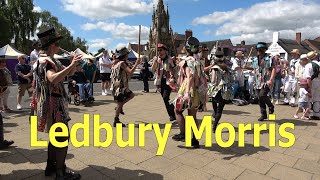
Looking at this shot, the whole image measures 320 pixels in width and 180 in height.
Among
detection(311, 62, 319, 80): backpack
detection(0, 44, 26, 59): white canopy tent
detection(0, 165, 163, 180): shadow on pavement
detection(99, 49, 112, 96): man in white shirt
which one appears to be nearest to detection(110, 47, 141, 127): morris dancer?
detection(0, 165, 163, 180): shadow on pavement

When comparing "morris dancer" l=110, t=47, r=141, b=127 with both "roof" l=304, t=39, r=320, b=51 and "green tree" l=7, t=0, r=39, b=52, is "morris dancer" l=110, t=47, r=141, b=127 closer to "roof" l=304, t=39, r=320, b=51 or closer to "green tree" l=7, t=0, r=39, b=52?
"green tree" l=7, t=0, r=39, b=52

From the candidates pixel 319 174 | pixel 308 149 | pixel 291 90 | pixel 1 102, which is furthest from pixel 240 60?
pixel 1 102

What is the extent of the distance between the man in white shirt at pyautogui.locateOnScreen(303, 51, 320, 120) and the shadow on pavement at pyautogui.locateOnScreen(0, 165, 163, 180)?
5622 millimetres

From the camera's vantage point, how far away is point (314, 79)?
781 centimetres

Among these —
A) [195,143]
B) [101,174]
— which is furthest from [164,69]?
[101,174]

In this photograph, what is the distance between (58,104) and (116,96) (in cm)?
293

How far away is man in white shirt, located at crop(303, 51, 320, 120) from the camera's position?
292 inches

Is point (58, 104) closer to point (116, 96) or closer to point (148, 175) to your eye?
point (148, 175)

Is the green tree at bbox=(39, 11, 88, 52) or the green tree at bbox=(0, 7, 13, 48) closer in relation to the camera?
the green tree at bbox=(0, 7, 13, 48)

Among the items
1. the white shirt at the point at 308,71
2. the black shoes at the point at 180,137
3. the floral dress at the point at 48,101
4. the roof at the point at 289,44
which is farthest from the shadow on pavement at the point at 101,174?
the roof at the point at 289,44

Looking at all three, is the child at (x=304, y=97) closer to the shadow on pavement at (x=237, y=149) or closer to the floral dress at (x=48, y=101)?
the shadow on pavement at (x=237, y=149)

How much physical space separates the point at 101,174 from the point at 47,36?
1944 millimetres

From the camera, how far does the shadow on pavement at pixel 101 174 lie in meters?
3.73

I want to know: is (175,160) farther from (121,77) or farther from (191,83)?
(121,77)
